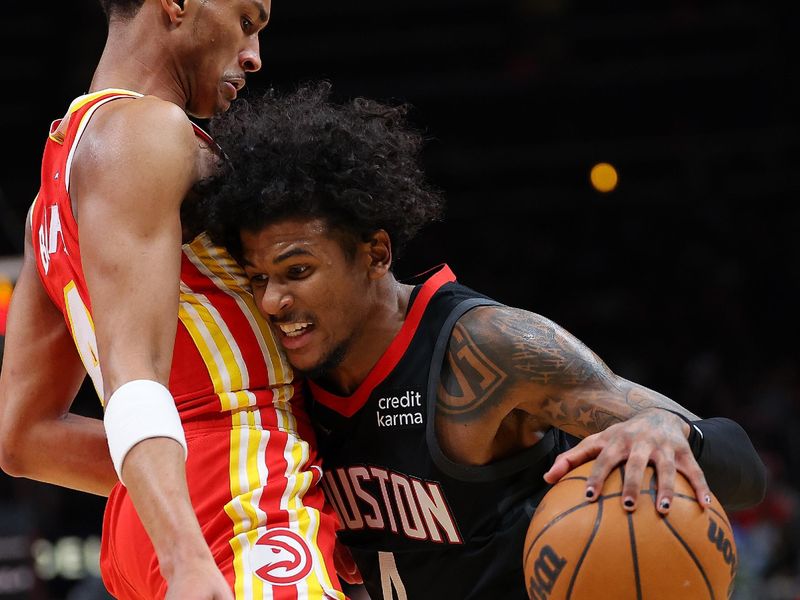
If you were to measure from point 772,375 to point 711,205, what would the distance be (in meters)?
1.45

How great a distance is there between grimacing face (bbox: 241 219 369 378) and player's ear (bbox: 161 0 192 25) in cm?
52

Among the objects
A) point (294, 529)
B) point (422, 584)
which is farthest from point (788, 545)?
point (294, 529)

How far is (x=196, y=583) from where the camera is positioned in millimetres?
2021

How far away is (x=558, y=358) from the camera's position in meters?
2.72

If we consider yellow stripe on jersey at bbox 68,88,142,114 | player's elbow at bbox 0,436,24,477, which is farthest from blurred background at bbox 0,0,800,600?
yellow stripe on jersey at bbox 68,88,142,114

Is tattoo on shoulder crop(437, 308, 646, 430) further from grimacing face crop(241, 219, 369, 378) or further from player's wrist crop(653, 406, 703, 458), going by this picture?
grimacing face crop(241, 219, 369, 378)

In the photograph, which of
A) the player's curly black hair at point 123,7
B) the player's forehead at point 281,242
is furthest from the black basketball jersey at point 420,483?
the player's curly black hair at point 123,7

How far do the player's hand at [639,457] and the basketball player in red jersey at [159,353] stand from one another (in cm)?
58

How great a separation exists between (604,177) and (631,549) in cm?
690

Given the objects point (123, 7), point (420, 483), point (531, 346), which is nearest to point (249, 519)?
point (420, 483)

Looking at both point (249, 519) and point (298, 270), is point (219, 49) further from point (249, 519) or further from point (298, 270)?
point (249, 519)

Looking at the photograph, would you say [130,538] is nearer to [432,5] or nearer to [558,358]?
[558,358]

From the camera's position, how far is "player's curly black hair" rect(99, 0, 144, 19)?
274 centimetres

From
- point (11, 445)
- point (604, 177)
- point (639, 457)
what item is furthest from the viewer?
point (604, 177)
